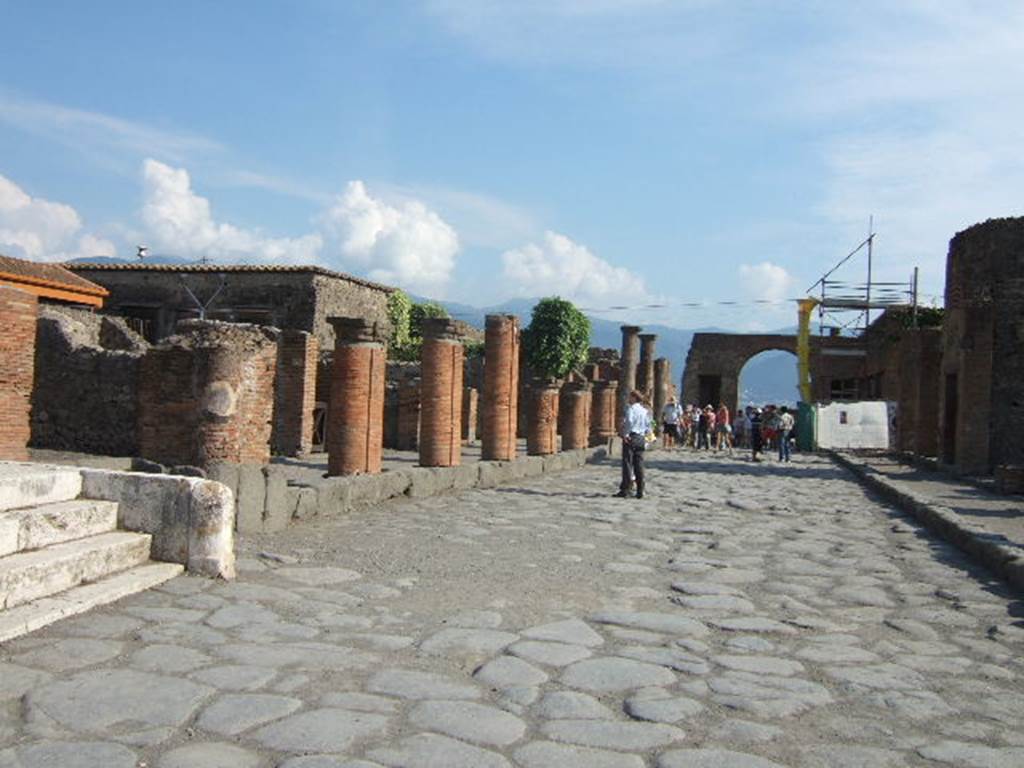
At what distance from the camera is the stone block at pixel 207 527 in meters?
5.69

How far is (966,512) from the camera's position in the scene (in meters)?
12.0

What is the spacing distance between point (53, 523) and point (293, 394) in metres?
12.5

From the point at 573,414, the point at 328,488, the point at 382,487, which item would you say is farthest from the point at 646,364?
the point at 328,488

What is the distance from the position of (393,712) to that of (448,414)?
10169 millimetres

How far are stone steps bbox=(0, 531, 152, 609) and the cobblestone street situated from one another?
0.28 metres

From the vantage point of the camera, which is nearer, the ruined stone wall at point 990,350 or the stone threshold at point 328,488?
the stone threshold at point 328,488

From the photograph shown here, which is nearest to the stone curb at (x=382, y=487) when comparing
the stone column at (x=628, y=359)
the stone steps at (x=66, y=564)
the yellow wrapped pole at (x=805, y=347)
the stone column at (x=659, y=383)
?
the stone steps at (x=66, y=564)

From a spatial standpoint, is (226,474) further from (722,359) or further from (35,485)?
(722,359)

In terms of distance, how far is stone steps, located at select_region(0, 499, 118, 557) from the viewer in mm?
4844

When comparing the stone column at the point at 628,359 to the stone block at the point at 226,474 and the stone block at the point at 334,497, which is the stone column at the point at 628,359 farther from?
the stone block at the point at 226,474

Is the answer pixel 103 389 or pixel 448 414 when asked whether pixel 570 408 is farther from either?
pixel 103 389

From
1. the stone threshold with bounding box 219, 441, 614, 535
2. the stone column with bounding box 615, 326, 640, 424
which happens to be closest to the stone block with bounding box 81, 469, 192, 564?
the stone threshold with bounding box 219, 441, 614, 535

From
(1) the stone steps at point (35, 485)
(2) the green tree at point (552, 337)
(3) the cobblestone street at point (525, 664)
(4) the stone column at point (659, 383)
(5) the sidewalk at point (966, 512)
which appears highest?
(2) the green tree at point (552, 337)

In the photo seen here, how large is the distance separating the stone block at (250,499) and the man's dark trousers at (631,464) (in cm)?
602
